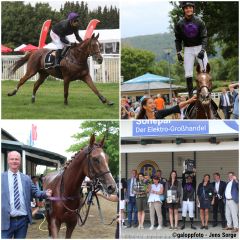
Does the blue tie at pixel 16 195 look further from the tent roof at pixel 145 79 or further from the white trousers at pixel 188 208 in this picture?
the white trousers at pixel 188 208

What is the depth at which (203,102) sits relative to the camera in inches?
361

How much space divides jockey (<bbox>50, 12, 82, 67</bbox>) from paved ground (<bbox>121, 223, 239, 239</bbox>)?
3.07 meters

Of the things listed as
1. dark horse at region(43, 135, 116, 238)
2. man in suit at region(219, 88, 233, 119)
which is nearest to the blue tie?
dark horse at region(43, 135, 116, 238)

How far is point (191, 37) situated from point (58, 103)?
231 centimetres

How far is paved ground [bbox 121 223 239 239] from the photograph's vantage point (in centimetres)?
992

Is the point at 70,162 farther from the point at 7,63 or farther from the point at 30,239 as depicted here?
the point at 7,63

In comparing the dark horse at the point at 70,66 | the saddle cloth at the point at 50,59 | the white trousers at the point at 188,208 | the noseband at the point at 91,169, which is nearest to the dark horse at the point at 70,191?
the noseband at the point at 91,169

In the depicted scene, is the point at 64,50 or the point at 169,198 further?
the point at 169,198

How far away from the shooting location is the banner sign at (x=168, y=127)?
962cm

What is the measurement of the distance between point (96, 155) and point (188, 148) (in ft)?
8.99

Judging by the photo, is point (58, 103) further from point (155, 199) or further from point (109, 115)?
point (155, 199)

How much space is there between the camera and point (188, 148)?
33.7 ft

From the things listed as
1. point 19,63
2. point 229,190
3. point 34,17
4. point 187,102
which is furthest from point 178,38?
point 229,190

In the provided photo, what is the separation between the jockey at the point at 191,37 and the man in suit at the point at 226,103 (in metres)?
1.18
